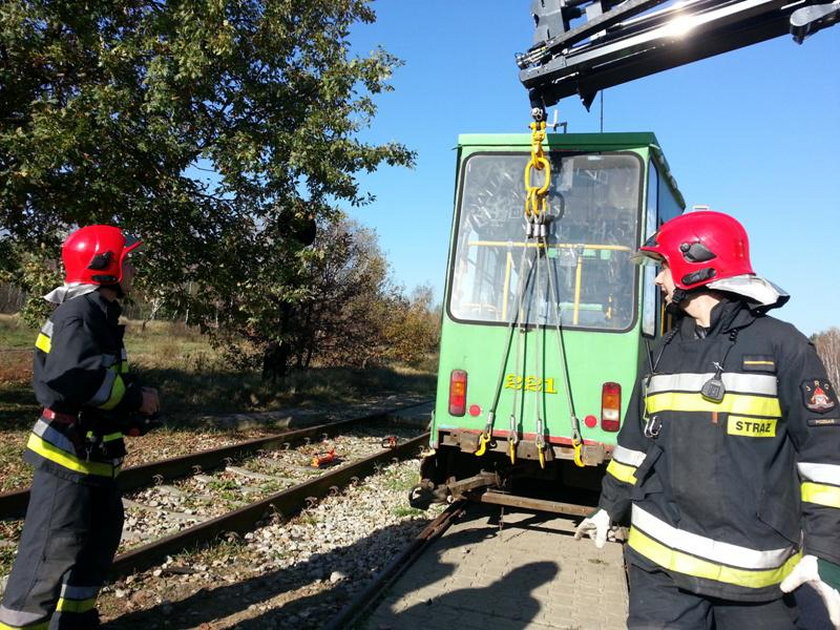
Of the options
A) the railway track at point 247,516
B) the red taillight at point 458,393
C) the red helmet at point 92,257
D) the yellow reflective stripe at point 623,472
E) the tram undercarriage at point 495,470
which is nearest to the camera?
the yellow reflective stripe at point 623,472

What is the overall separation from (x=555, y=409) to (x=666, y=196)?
2.61 metres

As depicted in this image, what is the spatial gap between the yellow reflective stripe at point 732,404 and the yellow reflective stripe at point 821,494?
25cm

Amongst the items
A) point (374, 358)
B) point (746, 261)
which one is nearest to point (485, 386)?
point (746, 261)

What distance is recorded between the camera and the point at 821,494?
219 cm

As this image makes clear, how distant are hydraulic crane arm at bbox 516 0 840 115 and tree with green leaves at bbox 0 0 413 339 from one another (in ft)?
17.1

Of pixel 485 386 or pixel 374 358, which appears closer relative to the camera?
pixel 485 386

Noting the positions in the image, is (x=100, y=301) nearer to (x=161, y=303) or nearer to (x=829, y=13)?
(x=829, y=13)

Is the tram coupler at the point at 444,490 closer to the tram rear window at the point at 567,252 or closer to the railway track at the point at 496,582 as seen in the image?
the railway track at the point at 496,582

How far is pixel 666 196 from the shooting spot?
6.57m

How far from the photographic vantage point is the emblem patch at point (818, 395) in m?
2.21

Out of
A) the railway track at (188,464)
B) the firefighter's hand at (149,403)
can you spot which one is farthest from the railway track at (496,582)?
the railway track at (188,464)

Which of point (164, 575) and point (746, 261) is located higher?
point (746, 261)

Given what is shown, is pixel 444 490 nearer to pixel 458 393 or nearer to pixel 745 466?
pixel 458 393

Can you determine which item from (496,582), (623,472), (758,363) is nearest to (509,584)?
(496,582)
